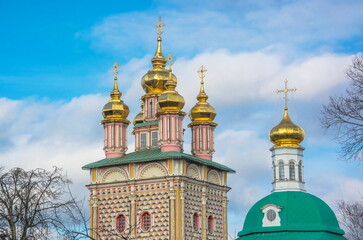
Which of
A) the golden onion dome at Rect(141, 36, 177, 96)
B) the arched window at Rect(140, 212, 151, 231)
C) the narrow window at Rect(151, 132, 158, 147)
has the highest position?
the golden onion dome at Rect(141, 36, 177, 96)

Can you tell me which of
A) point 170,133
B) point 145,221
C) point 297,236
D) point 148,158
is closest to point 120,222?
point 145,221

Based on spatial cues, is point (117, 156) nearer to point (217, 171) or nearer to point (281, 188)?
point (217, 171)

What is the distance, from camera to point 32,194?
24312 mm

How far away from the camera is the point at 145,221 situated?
5025 centimetres

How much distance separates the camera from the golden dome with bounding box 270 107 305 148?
48.7 m

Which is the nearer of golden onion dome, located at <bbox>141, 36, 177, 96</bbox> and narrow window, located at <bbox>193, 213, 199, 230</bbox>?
narrow window, located at <bbox>193, 213, 199, 230</bbox>

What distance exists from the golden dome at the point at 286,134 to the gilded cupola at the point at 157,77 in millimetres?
7060

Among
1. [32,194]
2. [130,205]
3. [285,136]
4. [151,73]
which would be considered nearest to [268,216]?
[285,136]

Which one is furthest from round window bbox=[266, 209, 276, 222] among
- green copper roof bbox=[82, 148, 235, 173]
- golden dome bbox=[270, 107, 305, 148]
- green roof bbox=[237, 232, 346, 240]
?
green copper roof bbox=[82, 148, 235, 173]

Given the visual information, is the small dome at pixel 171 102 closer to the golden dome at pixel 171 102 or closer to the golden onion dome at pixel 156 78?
the golden dome at pixel 171 102

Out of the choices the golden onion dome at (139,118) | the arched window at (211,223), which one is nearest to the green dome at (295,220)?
the arched window at (211,223)

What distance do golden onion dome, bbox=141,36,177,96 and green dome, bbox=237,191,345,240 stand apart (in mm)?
10563

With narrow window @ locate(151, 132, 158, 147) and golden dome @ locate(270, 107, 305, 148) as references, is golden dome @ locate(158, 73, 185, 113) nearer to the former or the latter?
narrow window @ locate(151, 132, 158, 147)

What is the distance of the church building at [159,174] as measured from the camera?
49594 millimetres
